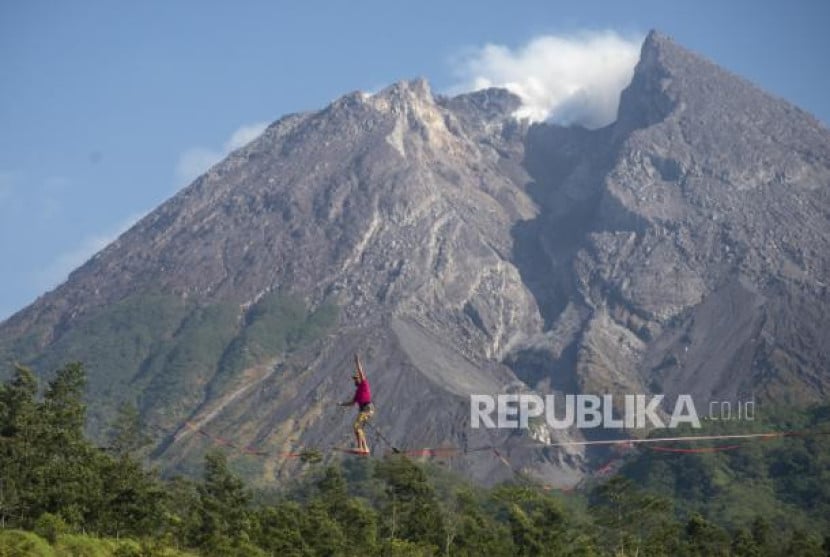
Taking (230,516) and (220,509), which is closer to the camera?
(230,516)

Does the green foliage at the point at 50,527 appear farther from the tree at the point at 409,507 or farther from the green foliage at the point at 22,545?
the tree at the point at 409,507

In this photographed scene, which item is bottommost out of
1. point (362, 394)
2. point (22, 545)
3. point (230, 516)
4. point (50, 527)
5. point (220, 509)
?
point (22, 545)

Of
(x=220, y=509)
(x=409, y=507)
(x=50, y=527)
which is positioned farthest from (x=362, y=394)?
(x=409, y=507)

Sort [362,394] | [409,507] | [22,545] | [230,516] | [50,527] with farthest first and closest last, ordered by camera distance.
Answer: [409,507], [230,516], [50,527], [22,545], [362,394]

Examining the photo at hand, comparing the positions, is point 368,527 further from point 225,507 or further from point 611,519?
point 611,519

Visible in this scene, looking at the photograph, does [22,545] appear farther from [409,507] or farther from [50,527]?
[409,507]

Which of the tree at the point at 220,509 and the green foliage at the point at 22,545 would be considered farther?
the tree at the point at 220,509

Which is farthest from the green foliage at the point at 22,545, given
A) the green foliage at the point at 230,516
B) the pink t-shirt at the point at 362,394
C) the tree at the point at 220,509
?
the pink t-shirt at the point at 362,394

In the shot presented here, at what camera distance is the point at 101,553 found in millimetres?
63625

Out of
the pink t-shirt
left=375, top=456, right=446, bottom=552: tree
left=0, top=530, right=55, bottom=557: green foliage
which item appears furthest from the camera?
left=375, top=456, right=446, bottom=552: tree

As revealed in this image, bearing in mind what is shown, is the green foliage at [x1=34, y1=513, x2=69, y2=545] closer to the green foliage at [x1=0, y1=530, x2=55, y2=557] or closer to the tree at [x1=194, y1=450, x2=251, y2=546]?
the green foliage at [x1=0, y1=530, x2=55, y2=557]

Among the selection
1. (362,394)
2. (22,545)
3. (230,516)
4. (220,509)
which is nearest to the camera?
(362,394)

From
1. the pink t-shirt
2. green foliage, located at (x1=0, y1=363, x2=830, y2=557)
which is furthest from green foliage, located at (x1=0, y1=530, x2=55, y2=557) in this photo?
the pink t-shirt

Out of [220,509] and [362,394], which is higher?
[362,394]
